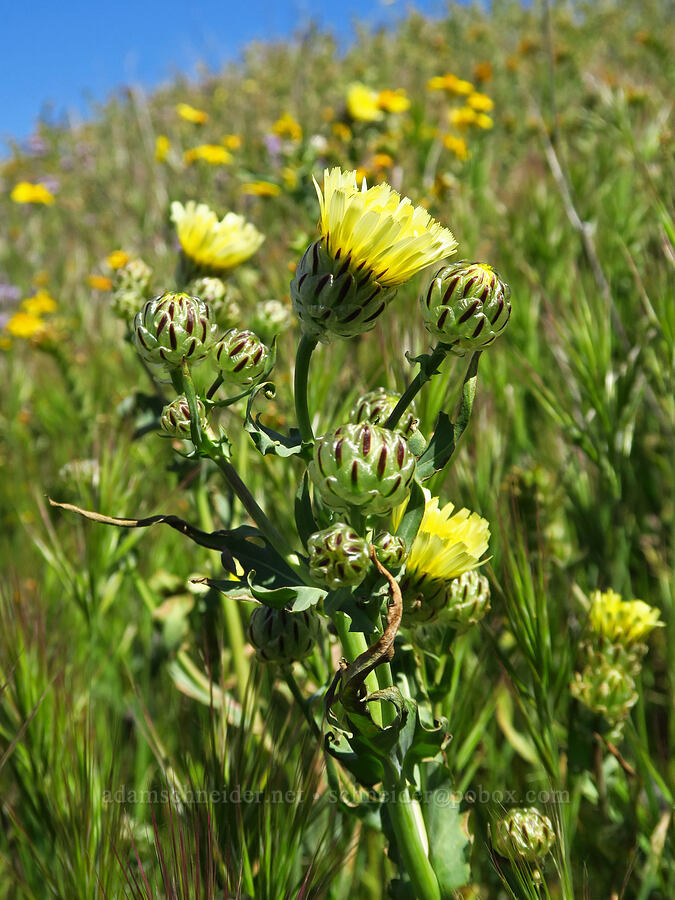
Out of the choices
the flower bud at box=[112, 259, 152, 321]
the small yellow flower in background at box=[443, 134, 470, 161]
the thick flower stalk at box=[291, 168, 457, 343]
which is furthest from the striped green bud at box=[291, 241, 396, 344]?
the small yellow flower in background at box=[443, 134, 470, 161]

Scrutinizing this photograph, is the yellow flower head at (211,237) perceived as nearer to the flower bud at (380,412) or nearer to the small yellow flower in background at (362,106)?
the flower bud at (380,412)

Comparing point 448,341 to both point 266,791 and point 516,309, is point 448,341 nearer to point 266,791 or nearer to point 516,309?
point 266,791

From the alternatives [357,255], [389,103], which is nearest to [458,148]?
[389,103]

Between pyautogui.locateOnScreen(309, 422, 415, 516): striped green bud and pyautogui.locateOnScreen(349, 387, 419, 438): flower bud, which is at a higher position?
pyautogui.locateOnScreen(349, 387, 419, 438): flower bud

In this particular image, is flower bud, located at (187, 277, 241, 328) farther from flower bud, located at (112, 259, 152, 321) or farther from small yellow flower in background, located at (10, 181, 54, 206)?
small yellow flower in background, located at (10, 181, 54, 206)

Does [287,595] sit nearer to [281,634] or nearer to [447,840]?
[281,634]

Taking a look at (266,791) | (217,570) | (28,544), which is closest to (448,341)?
(266,791)
